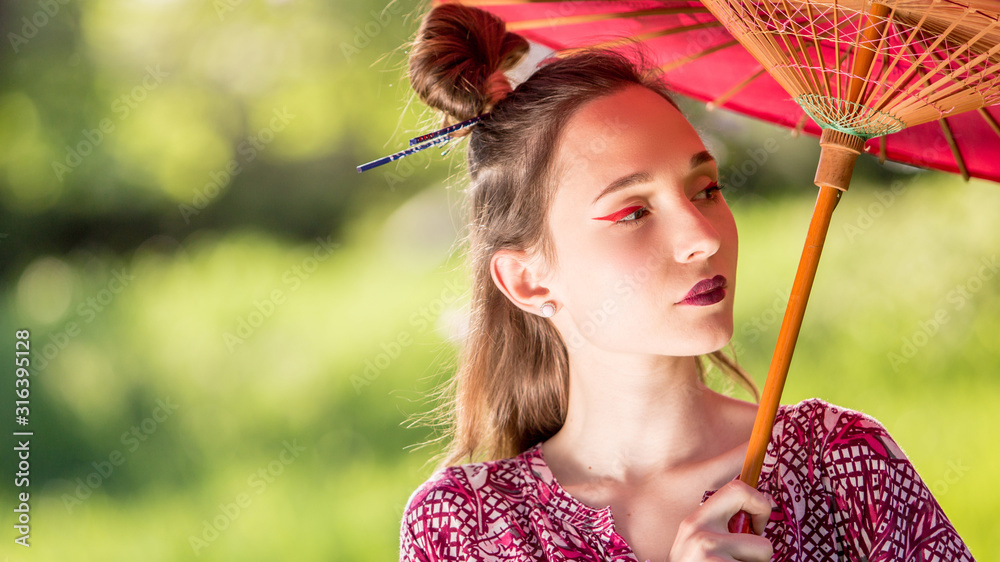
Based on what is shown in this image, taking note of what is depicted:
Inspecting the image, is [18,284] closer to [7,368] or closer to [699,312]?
[7,368]

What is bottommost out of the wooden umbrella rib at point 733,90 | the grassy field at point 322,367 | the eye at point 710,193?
the grassy field at point 322,367

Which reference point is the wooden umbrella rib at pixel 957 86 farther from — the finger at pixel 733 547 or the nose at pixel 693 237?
the finger at pixel 733 547

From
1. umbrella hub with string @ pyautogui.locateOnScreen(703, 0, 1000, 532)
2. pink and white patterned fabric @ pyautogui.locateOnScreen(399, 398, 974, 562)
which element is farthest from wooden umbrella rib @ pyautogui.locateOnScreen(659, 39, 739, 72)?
pink and white patterned fabric @ pyautogui.locateOnScreen(399, 398, 974, 562)

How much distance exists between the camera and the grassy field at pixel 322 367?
213cm

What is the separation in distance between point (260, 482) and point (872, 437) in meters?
1.55

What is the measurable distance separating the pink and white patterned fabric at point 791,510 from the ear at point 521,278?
0.24m

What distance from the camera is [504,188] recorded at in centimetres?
130

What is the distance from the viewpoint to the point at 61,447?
85.8 inches

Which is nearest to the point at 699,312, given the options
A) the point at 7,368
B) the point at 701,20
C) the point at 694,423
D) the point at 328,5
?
the point at 694,423

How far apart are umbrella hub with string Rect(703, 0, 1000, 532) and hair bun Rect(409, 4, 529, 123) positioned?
40 cm

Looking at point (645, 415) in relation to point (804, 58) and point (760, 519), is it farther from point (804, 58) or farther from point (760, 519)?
point (804, 58)

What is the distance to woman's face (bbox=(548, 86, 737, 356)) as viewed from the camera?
3.59 feet

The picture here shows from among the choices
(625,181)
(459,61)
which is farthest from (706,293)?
(459,61)

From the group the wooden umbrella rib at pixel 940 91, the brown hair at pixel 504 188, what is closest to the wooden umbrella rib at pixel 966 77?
the wooden umbrella rib at pixel 940 91
